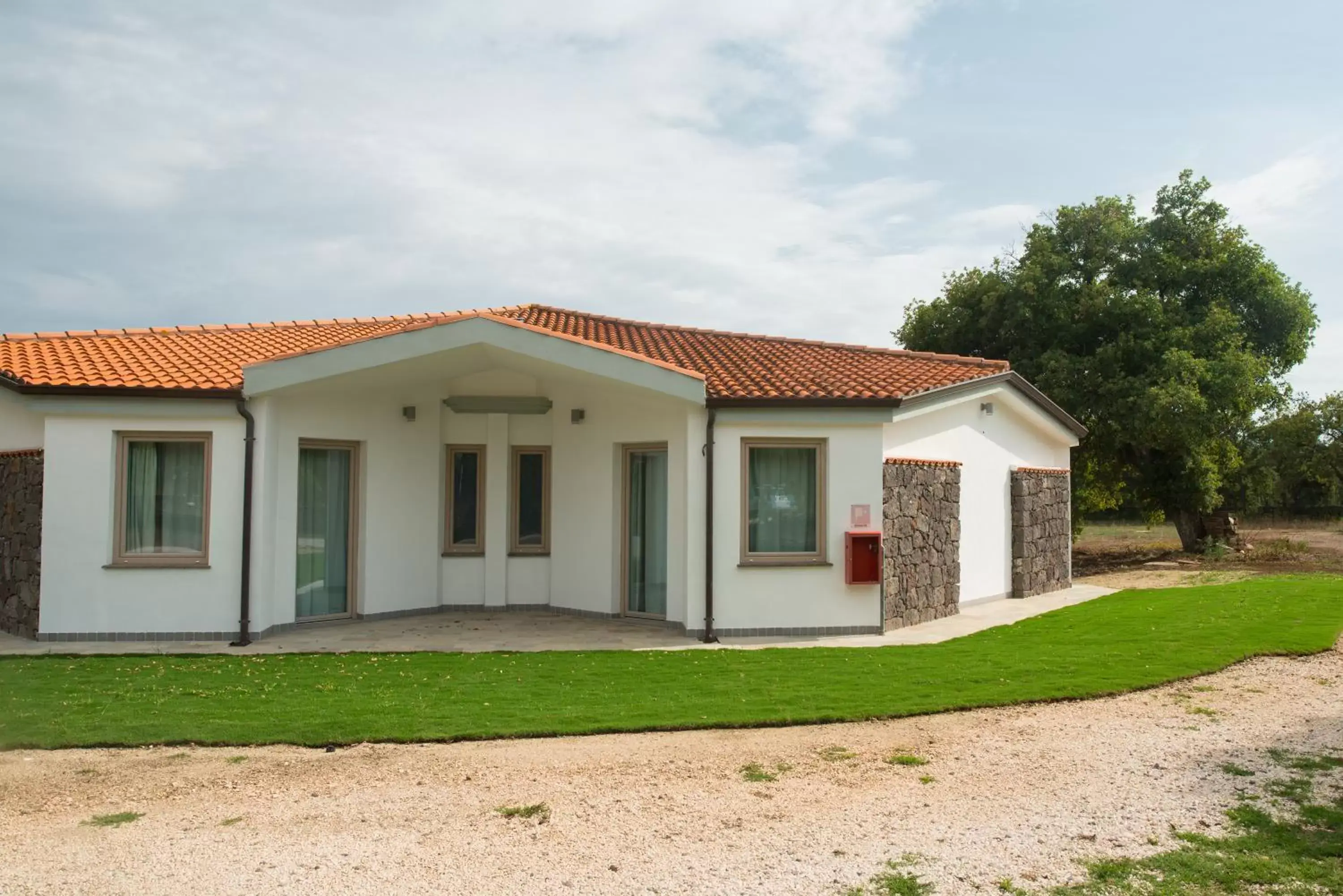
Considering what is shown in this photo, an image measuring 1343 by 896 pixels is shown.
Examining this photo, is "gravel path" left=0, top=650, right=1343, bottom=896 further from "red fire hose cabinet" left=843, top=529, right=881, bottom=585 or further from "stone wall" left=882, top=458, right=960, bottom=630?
"stone wall" left=882, top=458, right=960, bottom=630

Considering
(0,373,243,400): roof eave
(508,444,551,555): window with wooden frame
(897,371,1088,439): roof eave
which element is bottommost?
(508,444,551,555): window with wooden frame

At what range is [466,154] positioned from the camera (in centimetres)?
1528

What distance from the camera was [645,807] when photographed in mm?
5945

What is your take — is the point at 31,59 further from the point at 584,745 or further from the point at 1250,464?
the point at 1250,464

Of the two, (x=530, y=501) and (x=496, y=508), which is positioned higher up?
(x=530, y=501)

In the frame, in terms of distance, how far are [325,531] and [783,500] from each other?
6108 millimetres

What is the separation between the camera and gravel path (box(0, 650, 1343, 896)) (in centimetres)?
491

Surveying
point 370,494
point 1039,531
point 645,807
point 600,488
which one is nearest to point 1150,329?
point 1039,531

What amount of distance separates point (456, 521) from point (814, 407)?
19.1 feet

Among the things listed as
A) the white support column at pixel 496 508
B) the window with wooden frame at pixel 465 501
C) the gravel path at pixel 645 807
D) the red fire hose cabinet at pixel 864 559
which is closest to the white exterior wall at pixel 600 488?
the white support column at pixel 496 508

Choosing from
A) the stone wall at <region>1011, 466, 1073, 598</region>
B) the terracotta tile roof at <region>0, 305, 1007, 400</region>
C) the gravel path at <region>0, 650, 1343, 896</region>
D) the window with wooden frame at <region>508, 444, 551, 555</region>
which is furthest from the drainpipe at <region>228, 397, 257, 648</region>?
the stone wall at <region>1011, 466, 1073, 598</region>

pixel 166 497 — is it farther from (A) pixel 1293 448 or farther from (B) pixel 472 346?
(A) pixel 1293 448

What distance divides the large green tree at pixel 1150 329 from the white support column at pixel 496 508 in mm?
15569

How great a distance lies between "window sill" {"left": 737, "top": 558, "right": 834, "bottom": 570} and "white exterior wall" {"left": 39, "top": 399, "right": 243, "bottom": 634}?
621 cm
